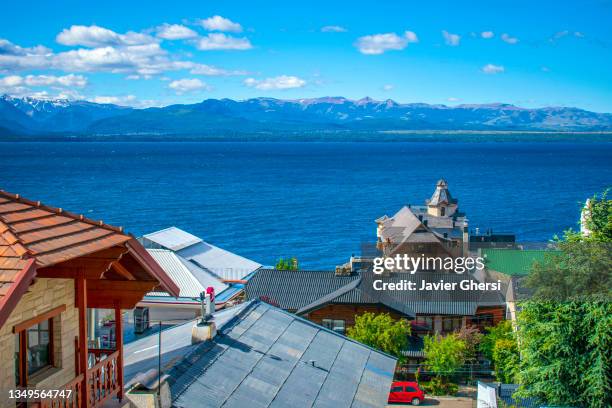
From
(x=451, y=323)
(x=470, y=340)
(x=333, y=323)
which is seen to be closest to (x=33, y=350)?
(x=470, y=340)

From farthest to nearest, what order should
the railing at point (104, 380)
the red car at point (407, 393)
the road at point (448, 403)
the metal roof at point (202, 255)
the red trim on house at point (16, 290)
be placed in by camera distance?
the metal roof at point (202, 255) → the road at point (448, 403) → the red car at point (407, 393) → the railing at point (104, 380) → the red trim on house at point (16, 290)

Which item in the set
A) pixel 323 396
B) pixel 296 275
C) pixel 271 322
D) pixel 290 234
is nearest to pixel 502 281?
pixel 296 275

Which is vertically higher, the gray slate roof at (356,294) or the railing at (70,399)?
the railing at (70,399)

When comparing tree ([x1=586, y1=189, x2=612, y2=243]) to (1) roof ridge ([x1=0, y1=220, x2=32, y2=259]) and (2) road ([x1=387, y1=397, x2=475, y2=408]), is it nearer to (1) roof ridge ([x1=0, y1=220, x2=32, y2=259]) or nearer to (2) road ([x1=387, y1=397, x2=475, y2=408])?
(2) road ([x1=387, y1=397, x2=475, y2=408])

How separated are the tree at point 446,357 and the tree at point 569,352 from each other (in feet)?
23.3

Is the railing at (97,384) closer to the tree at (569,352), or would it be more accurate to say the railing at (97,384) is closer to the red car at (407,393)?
the tree at (569,352)

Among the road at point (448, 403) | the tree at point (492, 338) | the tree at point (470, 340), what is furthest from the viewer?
the tree at point (470, 340)

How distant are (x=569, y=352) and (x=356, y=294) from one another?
49.6ft

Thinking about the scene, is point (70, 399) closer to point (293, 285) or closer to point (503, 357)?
point (503, 357)

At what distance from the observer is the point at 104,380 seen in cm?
917

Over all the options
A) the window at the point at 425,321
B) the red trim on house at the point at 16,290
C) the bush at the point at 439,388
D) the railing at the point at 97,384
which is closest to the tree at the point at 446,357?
the bush at the point at 439,388

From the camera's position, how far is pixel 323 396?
44.4ft

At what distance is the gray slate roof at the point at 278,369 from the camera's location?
1252 cm

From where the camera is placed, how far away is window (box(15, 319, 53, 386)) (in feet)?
26.2
